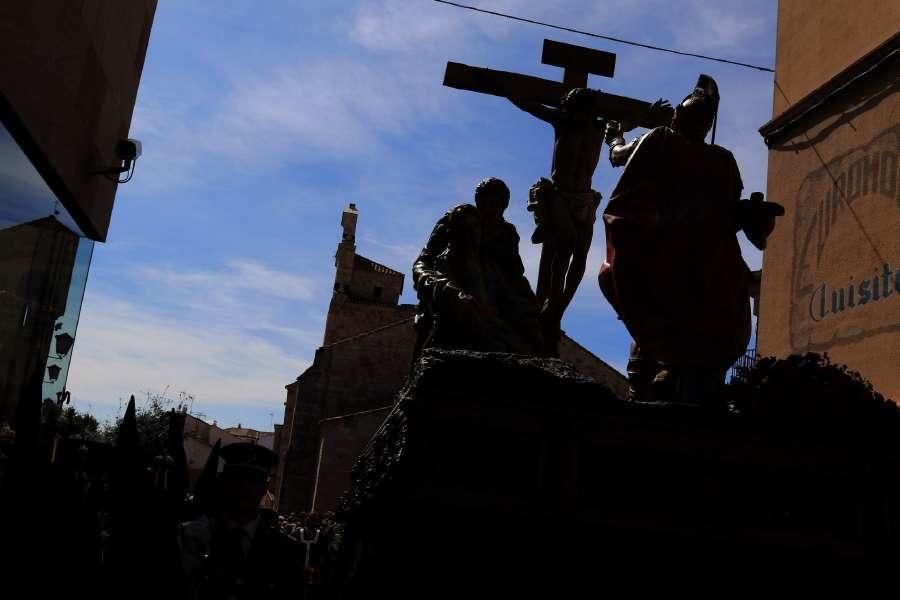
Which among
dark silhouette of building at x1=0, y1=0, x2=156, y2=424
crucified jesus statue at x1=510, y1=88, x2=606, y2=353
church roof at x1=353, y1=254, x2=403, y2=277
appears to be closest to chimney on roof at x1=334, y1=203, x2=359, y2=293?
church roof at x1=353, y1=254, x2=403, y2=277

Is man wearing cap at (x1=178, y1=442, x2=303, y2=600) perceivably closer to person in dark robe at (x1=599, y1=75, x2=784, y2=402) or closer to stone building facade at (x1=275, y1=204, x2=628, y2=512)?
person in dark robe at (x1=599, y1=75, x2=784, y2=402)

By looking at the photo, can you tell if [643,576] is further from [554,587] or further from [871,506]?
[871,506]

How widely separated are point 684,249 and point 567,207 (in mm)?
2244

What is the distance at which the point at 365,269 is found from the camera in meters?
44.5

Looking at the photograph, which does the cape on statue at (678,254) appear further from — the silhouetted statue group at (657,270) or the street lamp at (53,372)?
the street lamp at (53,372)

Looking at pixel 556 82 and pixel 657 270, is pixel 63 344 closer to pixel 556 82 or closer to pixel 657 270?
pixel 556 82

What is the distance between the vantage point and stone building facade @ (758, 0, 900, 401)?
9.89 metres

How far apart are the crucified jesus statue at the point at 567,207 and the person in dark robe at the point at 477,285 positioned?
1.12 m

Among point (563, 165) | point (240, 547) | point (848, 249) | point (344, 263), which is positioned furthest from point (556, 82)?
point (344, 263)

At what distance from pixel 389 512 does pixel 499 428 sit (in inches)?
18.2

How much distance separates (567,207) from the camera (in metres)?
7.31

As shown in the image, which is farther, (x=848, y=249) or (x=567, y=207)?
(x=848, y=249)

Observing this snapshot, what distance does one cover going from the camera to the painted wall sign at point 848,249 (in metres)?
9.81

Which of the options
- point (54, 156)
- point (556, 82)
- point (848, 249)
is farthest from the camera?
point (848, 249)
